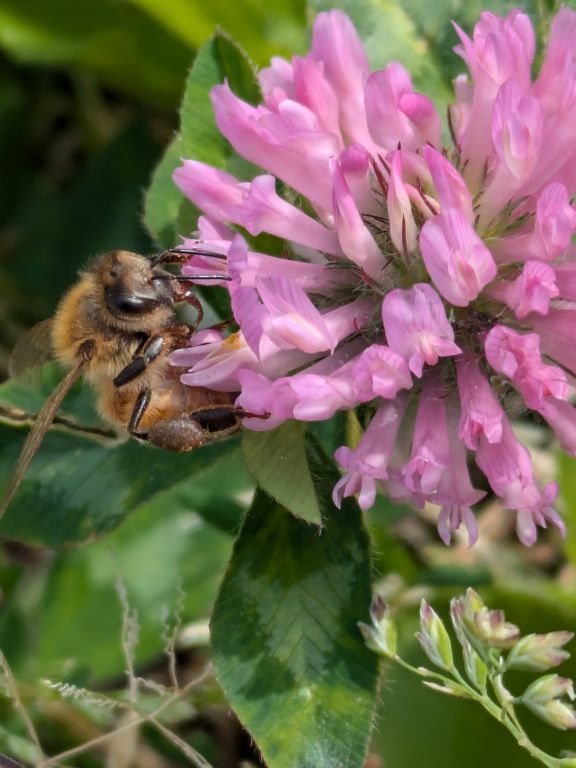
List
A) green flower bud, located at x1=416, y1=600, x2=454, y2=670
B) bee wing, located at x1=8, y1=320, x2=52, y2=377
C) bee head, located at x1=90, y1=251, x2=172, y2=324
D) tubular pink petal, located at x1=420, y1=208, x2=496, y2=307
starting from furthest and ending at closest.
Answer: bee wing, located at x1=8, y1=320, x2=52, y2=377 < bee head, located at x1=90, y1=251, x2=172, y2=324 < green flower bud, located at x1=416, y1=600, x2=454, y2=670 < tubular pink petal, located at x1=420, y1=208, x2=496, y2=307

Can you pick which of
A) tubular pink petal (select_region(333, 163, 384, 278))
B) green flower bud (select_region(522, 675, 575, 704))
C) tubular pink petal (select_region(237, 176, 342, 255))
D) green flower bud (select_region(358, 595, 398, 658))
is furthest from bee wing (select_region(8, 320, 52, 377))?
green flower bud (select_region(522, 675, 575, 704))

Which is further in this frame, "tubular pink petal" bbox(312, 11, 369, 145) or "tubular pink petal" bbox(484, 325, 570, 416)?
"tubular pink petal" bbox(312, 11, 369, 145)

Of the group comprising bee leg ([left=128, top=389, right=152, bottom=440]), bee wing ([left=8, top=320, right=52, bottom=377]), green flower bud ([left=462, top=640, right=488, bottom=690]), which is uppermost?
bee wing ([left=8, top=320, right=52, bottom=377])

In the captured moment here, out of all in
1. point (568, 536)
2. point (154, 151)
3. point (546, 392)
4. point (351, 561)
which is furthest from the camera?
point (154, 151)

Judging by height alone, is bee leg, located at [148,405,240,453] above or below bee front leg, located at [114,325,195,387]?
Answer: below

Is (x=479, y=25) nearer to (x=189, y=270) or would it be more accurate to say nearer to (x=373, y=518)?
(x=189, y=270)

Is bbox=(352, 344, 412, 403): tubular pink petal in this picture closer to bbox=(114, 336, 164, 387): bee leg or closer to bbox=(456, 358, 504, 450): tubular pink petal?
bbox=(456, 358, 504, 450): tubular pink petal

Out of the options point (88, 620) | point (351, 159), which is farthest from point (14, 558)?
point (351, 159)
